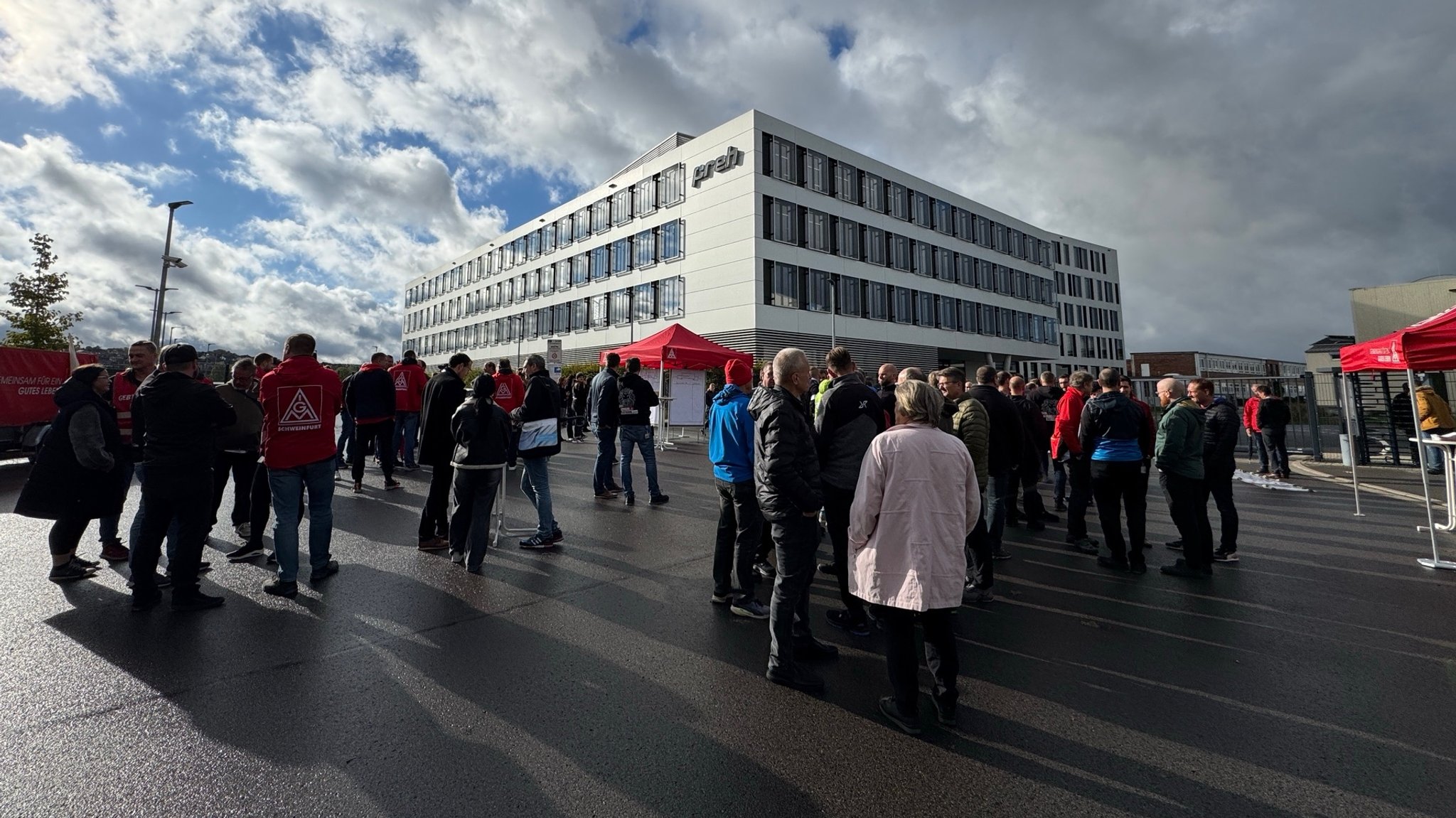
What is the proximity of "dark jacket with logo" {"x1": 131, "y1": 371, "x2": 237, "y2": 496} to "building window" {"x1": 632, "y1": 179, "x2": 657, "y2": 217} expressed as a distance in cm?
3479

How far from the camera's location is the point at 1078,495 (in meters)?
6.40

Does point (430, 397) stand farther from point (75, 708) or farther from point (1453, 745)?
point (1453, 745)

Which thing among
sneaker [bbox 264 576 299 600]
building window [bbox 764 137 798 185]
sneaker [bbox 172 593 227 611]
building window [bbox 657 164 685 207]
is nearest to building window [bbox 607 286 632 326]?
building window [bbox 657 164 685 207]

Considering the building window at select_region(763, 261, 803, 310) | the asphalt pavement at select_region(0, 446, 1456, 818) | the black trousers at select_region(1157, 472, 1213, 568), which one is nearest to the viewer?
the asphalt pavement at select_region(0, 446, 1456, 818)

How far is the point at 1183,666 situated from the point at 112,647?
6431 millimetres

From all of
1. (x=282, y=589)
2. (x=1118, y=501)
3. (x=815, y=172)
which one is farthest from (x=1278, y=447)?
(x=815, y=172)

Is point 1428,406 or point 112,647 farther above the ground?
point 1428,406

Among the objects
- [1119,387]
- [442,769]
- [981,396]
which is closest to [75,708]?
[442,769]

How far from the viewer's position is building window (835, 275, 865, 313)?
34.7 m

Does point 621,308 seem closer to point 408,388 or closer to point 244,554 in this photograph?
point 408,388

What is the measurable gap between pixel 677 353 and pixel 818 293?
2001 centimetres

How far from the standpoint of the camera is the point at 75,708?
3062 mm

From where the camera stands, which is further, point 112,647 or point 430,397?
point 430,397

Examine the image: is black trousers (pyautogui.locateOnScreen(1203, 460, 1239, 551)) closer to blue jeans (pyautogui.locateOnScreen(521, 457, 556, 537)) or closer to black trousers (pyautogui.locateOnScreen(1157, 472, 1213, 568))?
black trousers (pyautogui.locateOnScreen(1157, 472, 1213, 568))
